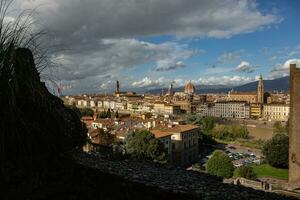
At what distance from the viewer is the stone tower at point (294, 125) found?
14.7 metres

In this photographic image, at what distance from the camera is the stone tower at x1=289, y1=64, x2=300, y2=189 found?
1473cm

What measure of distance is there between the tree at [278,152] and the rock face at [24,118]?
885 inches

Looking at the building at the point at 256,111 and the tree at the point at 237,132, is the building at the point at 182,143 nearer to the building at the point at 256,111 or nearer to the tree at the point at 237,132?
the tree at the point at 237,132

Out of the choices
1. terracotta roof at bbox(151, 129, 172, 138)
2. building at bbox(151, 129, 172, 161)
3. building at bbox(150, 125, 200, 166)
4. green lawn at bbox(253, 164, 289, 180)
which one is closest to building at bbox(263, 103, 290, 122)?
building at bbox(150, 125, 200, 166)

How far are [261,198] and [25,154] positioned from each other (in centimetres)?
192

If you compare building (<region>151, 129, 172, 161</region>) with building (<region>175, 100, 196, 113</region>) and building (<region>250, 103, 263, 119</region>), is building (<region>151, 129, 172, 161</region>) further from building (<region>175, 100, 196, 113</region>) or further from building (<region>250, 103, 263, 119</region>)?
building (<region>175, 100, 196, 113</region>)

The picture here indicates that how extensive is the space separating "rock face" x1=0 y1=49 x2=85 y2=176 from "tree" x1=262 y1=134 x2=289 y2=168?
22.5 m

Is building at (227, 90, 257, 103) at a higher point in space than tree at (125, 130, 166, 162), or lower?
higher

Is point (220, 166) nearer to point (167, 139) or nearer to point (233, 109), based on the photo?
point (167, 139)

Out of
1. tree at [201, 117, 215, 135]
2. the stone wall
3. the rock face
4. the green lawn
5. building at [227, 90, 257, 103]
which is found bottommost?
the green lawn

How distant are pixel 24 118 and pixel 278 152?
23.1m

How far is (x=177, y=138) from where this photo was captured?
32.2 m

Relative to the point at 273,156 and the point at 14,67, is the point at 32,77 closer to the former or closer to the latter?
the point at 14,67

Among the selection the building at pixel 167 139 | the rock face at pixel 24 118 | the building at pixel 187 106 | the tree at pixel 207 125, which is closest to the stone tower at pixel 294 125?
the rock face at pixel 24 118
